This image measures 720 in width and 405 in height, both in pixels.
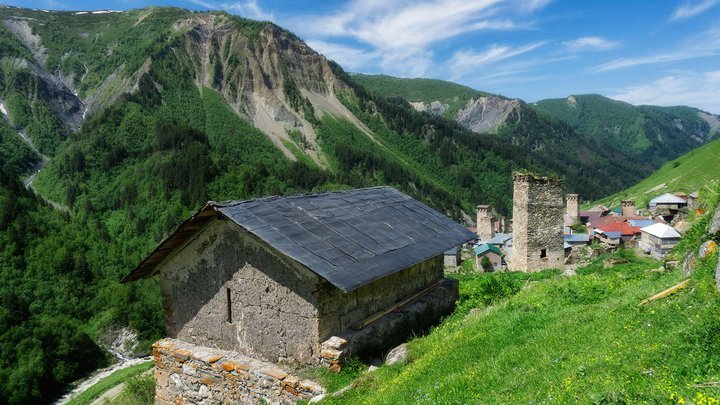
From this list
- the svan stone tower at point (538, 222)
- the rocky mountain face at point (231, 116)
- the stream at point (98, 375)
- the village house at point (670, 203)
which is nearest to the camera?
the svan stone tower at point (538, 222)

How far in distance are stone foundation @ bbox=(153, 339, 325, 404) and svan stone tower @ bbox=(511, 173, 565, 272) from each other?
17.5 metres

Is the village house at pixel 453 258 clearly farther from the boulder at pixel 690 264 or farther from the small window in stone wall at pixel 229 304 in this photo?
the small window in stone wall at pixel 229 304

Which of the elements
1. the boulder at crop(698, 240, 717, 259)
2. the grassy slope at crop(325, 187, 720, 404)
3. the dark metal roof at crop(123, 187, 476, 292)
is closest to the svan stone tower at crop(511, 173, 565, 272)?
the dark metal roof at crop(123, 187, 476, 292)

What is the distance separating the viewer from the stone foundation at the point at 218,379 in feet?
25.0

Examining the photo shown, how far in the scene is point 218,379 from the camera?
8344mm

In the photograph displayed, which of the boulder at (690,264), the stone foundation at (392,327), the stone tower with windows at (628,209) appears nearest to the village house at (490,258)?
A: the stone tower with windows at (628,209)

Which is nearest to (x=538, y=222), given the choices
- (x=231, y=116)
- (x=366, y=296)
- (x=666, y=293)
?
(x=366, y=296)

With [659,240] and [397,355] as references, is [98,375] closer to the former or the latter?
[397,355]

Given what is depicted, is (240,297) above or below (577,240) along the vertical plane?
above

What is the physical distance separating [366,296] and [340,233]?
1282 millimetres

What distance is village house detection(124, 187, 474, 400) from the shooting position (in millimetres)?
7797

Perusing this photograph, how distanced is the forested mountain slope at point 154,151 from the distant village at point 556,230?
38.7 metres

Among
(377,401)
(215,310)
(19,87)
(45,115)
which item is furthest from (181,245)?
(19,87)

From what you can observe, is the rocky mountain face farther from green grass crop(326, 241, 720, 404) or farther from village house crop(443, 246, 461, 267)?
green grass crop(326, 241, 720, 404)
